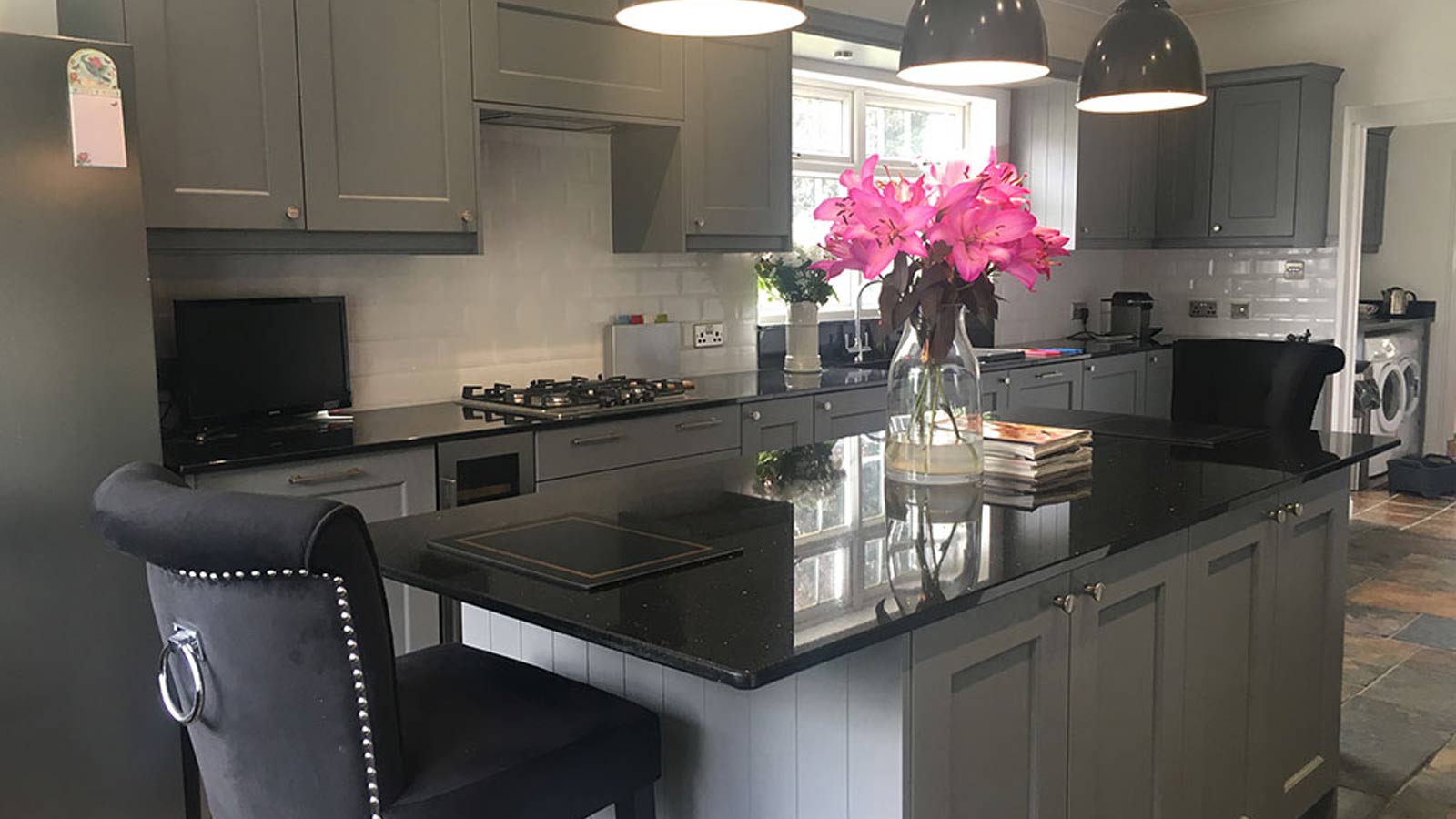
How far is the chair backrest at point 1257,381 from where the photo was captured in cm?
346

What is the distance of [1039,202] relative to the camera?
632cm

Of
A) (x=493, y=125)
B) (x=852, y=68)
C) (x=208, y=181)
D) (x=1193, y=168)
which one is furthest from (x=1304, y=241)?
(x=208, y=181)

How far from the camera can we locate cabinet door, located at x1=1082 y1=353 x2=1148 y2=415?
18.9ft

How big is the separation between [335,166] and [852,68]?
111 inches

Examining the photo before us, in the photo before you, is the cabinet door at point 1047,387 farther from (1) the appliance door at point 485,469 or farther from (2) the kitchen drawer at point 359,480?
(2) the kitchen drawer at point 359,480

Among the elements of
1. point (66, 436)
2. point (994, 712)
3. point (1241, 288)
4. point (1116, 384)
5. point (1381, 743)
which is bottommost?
point (1381, 743)

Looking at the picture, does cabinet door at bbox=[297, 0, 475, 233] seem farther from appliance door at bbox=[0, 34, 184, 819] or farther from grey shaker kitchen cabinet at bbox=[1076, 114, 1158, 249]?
grey shaker kitchen cabinet at bbox=[1076, 114, 1158, 249]

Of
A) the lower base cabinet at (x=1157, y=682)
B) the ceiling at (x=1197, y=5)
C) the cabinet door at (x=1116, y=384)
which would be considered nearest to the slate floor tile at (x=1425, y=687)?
the lower base cabinet at (x=1157, y=682)

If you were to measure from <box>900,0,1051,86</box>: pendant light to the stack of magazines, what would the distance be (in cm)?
78

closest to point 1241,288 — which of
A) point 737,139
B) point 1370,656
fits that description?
point 1370,656

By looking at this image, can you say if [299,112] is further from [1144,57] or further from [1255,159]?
[1255,159]

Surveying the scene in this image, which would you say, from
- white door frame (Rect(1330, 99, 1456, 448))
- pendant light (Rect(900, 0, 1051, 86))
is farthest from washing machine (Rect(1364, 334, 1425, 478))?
pendant light (Rect(900, 0, 1051, 86))

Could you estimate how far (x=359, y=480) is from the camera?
304 centimetres

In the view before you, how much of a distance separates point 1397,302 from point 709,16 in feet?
21.5
